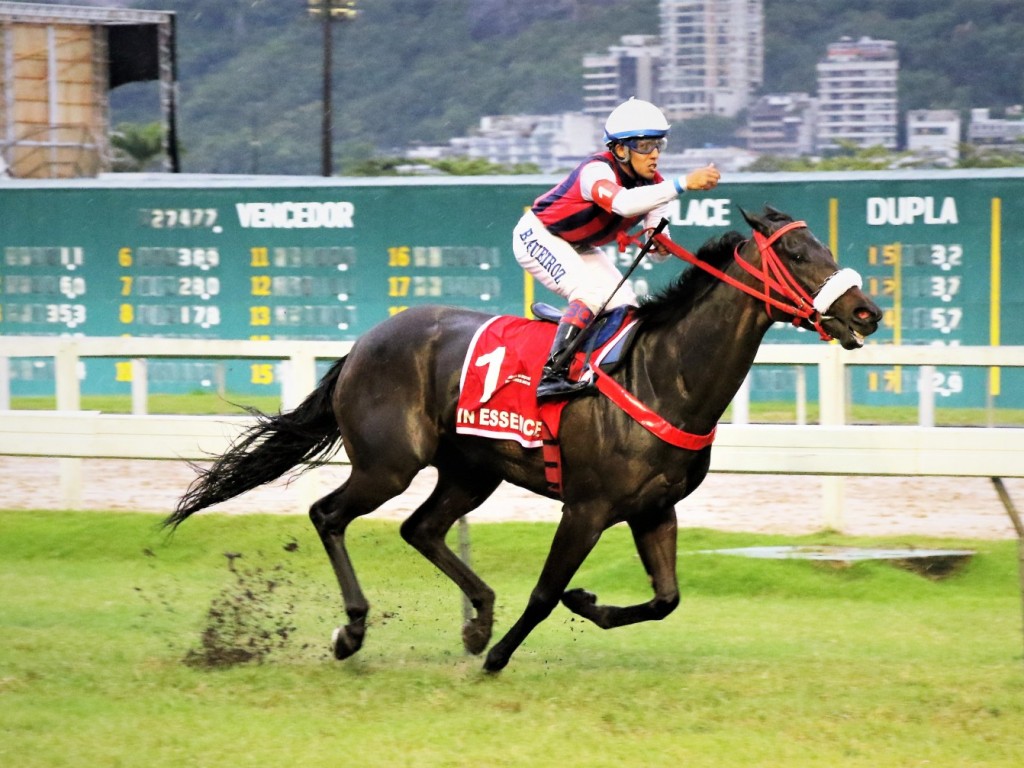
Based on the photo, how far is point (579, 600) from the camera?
19.1 ft

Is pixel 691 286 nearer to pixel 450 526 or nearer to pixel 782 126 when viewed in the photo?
pixel 450 526

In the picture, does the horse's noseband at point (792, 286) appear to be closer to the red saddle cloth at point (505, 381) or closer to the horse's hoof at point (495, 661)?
the red saddle cloth at point (505, 381)

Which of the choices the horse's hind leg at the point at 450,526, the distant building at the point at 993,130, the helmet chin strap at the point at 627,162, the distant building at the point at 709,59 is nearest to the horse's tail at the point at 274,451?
the horse's hind leg at the point at 450,526

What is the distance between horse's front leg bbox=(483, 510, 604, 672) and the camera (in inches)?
215

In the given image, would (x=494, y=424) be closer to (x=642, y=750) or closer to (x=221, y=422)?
(x=642, y=750)

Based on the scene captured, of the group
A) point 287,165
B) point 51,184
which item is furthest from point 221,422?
point 287,165

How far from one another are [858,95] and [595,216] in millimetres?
43146

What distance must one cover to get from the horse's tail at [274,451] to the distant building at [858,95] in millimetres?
37142

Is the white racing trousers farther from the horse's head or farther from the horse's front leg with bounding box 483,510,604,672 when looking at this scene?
the horse's front leg with bounding box 483,510,604,672

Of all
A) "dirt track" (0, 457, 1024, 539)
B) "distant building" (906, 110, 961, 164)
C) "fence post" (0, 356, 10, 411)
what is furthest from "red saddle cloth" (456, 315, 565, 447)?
"distant building" (906, 110, 961, 164)

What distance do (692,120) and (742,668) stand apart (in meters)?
45.2

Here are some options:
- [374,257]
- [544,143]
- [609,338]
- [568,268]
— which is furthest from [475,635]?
[544,143]

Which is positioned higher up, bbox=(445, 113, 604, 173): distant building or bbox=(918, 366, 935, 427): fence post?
bbox=(445, 113, 604, 173): distant building

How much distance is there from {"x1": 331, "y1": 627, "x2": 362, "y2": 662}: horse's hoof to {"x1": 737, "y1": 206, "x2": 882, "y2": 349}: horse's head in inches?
79.4
